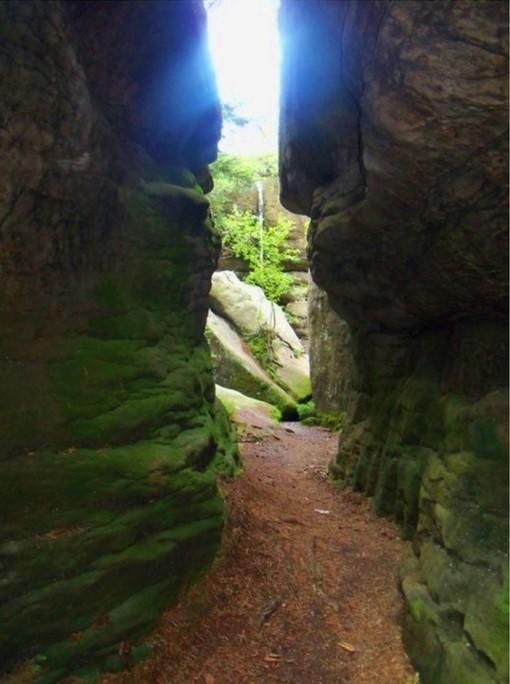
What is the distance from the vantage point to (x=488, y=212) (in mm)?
4184

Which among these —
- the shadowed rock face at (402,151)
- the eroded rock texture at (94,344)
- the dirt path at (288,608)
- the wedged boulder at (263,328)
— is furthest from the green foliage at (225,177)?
the dirt path at (288,608)

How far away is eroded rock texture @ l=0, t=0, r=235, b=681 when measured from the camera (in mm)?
4062

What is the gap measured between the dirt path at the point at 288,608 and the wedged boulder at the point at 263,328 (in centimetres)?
1190

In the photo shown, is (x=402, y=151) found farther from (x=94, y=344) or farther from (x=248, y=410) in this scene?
(x=248, y=410)

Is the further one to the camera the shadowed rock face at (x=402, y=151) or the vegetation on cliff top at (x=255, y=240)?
the vegetation on cliff top at (x=255, y=240)

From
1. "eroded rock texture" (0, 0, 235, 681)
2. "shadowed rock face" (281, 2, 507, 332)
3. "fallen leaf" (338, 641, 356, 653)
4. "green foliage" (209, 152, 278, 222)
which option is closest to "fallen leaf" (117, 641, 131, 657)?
"eroded rock texture" (0, 0, 235, 681)

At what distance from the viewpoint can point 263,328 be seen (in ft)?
65.0

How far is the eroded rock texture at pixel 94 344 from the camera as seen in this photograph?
13.3ft

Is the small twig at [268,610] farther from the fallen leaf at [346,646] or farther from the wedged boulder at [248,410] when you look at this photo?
the wedged boulder at [248,410]

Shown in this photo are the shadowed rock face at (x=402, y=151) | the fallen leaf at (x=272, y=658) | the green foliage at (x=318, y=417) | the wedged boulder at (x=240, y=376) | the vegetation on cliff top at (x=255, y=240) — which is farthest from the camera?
the vegetation on cliff top at (x=255, y=240)

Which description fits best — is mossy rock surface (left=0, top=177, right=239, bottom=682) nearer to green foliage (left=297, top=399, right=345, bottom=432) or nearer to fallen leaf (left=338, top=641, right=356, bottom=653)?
fallen leaf (left=338, top=641, right=356, bottom=653)

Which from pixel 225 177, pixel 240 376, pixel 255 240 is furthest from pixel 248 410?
pixel 255 240

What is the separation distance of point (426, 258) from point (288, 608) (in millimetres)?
4070

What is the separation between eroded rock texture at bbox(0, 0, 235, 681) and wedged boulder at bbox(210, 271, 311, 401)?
13.1 m
